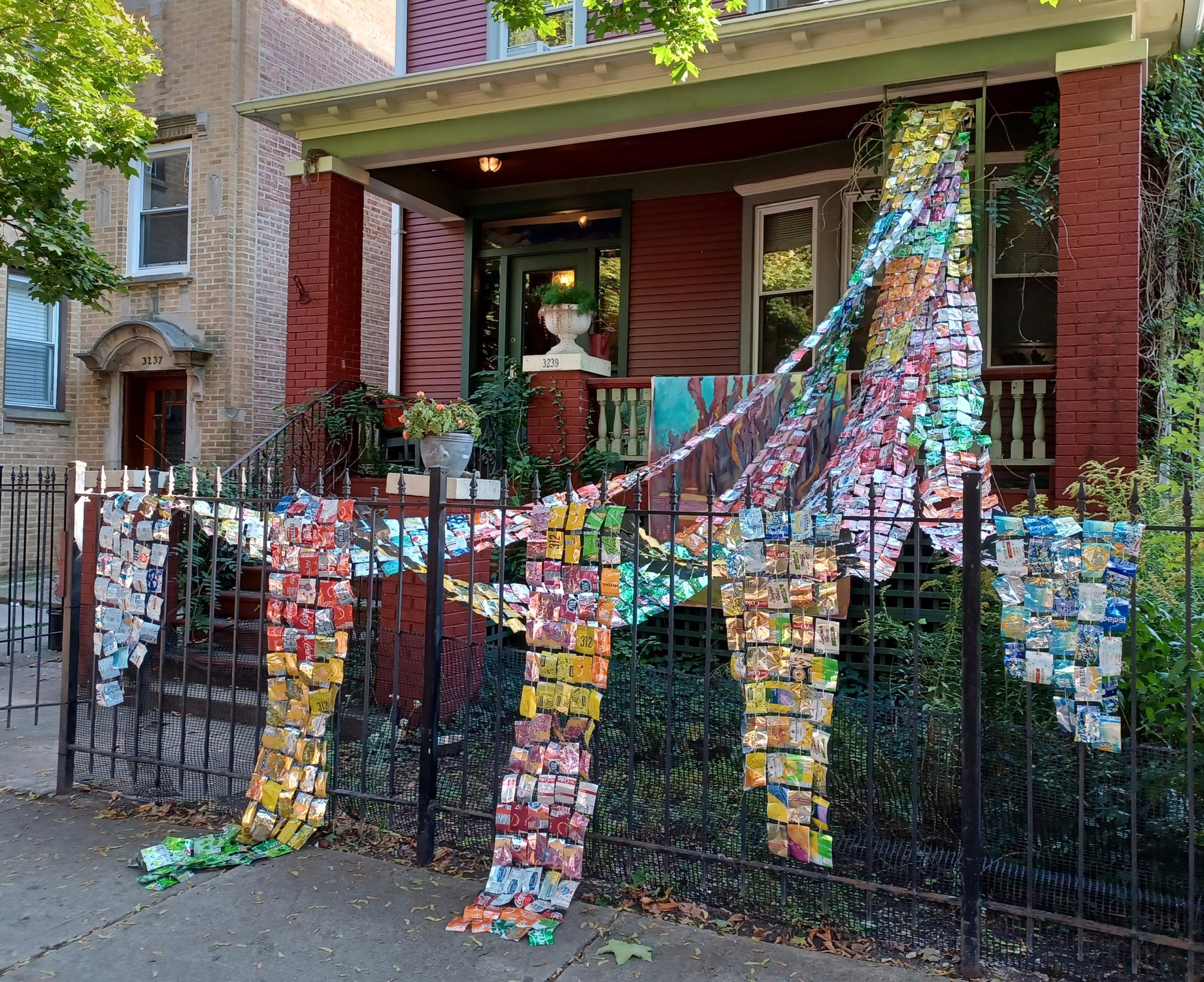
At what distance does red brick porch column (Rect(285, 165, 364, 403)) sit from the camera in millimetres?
9203

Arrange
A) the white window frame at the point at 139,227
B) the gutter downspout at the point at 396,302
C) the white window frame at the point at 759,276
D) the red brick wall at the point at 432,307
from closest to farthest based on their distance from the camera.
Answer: the white window frame at the point at 759,276
the red brick wall at the point at 432,307
the gutter downspout at the point at 396,302
the white window frame at the point at 139,227

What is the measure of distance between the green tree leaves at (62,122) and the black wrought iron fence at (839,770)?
13.2ft

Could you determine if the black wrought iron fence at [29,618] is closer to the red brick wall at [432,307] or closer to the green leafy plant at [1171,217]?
the red brick wall at [432,307]

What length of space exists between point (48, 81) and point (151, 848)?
7080mm

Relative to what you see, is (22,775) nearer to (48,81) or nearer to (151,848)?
(151,848)

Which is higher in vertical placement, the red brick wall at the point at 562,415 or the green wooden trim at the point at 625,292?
the green wooden trim at the point at 625,292

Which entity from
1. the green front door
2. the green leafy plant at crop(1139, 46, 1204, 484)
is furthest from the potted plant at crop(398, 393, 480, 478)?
the green leafy plant at crop(1139, 46, 1204, 484)

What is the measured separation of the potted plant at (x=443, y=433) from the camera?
24.1 ft

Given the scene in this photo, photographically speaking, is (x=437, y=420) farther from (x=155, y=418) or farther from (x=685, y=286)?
(x=155, y=418)

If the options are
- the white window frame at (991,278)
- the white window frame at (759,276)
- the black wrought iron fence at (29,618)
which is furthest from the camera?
the white window frame at (759,276)

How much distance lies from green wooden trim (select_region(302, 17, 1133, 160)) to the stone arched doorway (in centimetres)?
487

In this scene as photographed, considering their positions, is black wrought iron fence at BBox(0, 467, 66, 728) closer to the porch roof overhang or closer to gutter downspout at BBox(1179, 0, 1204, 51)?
→ the porch roof overhang

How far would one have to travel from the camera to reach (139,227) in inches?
547

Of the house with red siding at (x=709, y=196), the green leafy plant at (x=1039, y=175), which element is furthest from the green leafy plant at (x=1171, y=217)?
the green leafy plant at (x=1039, y=175)
